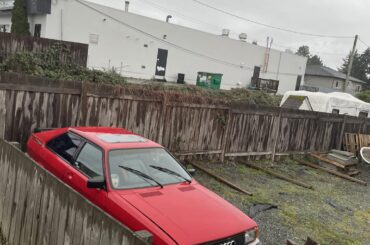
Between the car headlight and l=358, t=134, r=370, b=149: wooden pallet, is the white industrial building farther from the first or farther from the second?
the car headlight

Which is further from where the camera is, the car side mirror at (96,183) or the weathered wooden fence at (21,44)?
the weathered wooden fence at (21,44)

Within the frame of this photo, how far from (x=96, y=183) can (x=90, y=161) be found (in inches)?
26.6

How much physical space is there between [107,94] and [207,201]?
476 centimetres

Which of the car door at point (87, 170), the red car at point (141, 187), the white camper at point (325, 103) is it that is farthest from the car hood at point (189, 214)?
the white camper at point (325, 103)

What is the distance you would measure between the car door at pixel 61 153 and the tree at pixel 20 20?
2216 centimetres

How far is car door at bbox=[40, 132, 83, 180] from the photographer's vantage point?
561cm

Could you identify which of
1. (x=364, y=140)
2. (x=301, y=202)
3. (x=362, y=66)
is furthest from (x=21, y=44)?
(x=362, y=66)

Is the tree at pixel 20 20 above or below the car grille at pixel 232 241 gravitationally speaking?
above

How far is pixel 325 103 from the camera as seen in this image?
19.1m

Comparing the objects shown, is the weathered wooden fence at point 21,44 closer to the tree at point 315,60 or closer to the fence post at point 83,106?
the fence post at point 83,106

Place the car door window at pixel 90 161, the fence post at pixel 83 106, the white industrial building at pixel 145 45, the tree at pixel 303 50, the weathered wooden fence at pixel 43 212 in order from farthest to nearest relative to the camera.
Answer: the tree at pixel 303 50, the white industrial building at pixel 145 45, the fence post at pixel 83 106, the car door window at pixel 90 161, the weathered wooden fence at pixel 43 212

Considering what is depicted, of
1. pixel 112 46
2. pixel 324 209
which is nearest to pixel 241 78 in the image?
pixel 112 46

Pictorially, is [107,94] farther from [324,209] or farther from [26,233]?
[324,209]

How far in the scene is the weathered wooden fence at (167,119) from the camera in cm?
783
